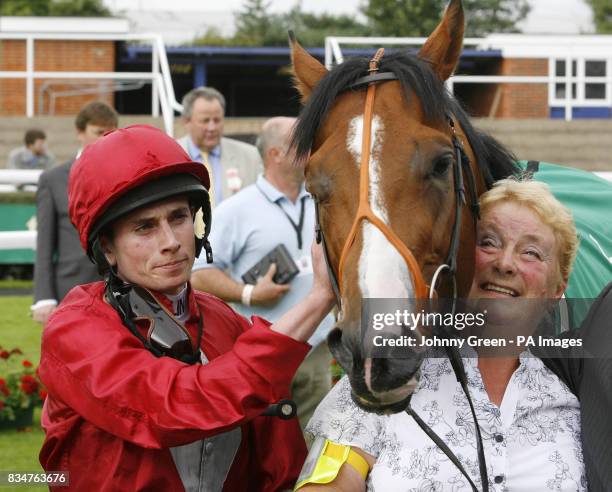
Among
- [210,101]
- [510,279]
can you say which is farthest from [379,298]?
[210,101]

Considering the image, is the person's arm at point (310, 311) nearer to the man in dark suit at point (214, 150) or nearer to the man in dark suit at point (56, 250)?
the man in dark suit at point (56, 250)

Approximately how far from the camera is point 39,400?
6.68 m

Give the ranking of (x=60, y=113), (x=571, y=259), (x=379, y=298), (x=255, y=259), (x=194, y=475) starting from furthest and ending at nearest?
→ (x=60, y=113) < (x=255, y=259) < (x=571, y=259) < (x=194, y=475) < (x=379, y=298)

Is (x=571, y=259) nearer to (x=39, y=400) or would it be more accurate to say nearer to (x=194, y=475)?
(x=194, y=475)

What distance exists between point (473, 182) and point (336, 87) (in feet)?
1.55

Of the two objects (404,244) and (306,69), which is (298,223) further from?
(404,244)

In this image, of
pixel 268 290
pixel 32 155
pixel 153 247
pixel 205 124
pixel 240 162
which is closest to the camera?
pixel 153 247

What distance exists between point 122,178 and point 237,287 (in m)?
2.64

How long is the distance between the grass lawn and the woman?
3163 millimetres

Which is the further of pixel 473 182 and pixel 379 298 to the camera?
pixel 473 182

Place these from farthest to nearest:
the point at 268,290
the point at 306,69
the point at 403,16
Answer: the point at 403,16 → the point at 268,290 → the point at 306,69

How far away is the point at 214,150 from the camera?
6625 mm

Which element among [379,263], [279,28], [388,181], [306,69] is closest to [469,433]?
[379,263]

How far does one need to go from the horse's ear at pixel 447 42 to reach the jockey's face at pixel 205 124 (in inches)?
150
